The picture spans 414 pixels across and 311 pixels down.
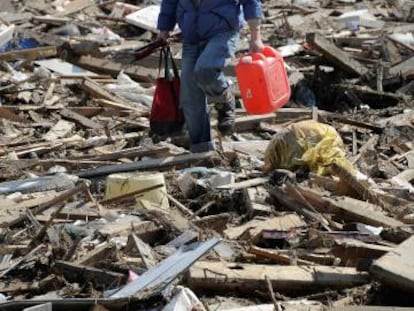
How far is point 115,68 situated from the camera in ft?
36.4

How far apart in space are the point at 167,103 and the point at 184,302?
11.5ft

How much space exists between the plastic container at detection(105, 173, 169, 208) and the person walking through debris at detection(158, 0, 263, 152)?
1.06m

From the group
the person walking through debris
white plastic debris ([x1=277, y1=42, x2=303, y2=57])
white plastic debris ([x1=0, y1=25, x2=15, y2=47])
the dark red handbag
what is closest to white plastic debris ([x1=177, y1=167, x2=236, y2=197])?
the person walking through debris

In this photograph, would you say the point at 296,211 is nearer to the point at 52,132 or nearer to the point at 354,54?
the point at 52,132

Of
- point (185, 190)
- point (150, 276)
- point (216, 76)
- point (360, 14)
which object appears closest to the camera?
point (150, 276)

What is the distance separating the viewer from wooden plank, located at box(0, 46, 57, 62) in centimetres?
1105

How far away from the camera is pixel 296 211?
6211 mm

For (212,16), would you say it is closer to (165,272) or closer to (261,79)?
(261,79)

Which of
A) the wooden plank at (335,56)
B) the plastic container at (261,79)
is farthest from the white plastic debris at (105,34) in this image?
the plastic container at (261,79)

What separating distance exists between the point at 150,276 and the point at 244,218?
151cm

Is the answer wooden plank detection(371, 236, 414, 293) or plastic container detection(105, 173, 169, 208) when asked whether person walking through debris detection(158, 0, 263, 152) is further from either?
wooden plank detection(371, 236, 414, 293)

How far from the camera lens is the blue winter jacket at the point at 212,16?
7195 mm

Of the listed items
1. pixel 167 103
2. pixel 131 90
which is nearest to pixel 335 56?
pixel 131 90

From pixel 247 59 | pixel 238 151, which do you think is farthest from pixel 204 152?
pixel 247 59
